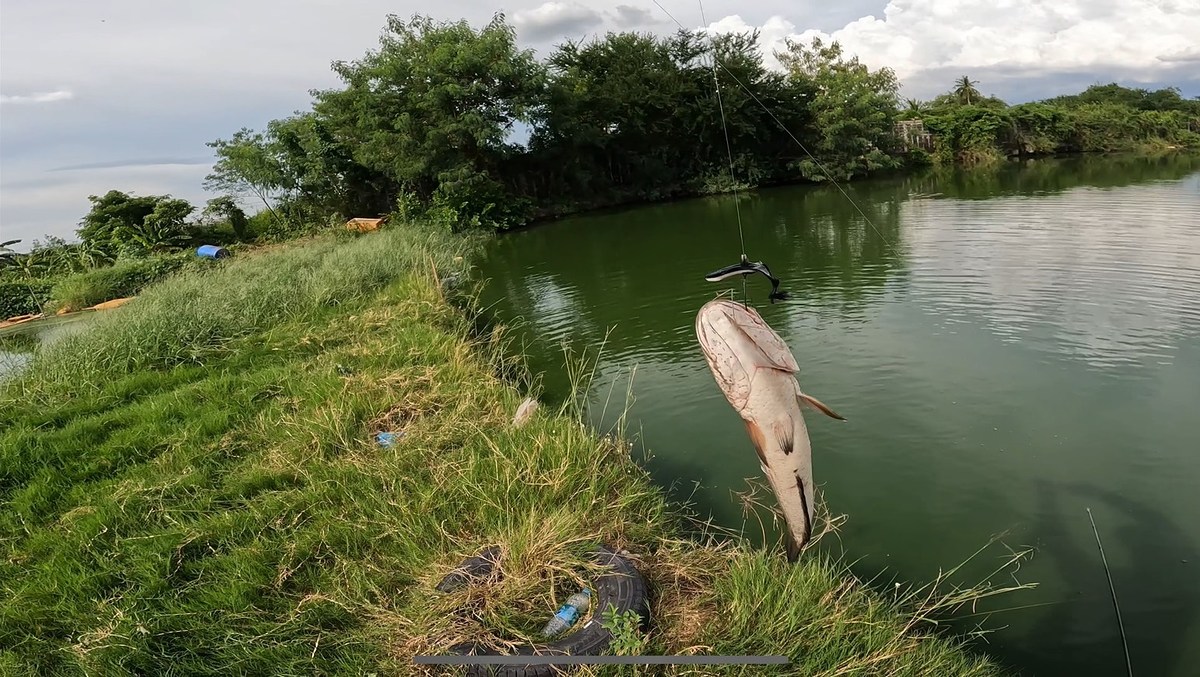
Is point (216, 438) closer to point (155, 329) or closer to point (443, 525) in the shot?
point (443, 525)

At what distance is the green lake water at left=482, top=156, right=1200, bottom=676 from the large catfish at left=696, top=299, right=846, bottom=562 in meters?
1.74

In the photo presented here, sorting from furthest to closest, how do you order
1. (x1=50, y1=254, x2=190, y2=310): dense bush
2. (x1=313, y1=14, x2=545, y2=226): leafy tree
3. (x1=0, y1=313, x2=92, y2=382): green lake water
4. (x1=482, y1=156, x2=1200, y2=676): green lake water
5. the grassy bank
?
(x1=313, y1=14, x2=545, y2=226): leafy tree, (x1=50, y1=254, x2=190, y2=310): dense bush, (x1=0, y1=313, x2=92, y2=382): green lake water, (x1=482, y1=156, x2=1200, y2=676): green lake water, the grassy bank

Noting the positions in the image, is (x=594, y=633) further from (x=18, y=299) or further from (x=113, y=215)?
(x=113, y=215)

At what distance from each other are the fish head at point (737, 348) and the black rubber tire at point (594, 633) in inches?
34.8

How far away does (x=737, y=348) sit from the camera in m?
2.20

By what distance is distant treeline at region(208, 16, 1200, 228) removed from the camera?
21906 mm

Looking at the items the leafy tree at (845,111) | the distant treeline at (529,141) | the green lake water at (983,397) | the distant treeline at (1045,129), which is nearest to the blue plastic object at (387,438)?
the green lake water at (983,397)

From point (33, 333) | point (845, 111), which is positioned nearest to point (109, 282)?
point (33, 333)

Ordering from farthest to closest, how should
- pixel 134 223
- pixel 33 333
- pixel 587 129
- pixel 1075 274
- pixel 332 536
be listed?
pixel 587 129 < pixel 134 223 < pixel 33 333 < pixel 1075 274 < pixel 332 536

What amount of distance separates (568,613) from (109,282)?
15248 mm

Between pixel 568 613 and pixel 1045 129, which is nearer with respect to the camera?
pixel 568 613

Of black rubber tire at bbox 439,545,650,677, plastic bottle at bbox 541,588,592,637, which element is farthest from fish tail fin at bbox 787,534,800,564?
plastic bottle at bbox 541,588,592,637

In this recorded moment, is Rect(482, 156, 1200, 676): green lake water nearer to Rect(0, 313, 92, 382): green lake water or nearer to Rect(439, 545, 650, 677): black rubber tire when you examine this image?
Rect(439, 545, 650, 677): black rubber tire

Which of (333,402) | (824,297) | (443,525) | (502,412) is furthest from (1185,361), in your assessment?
(333,402)
